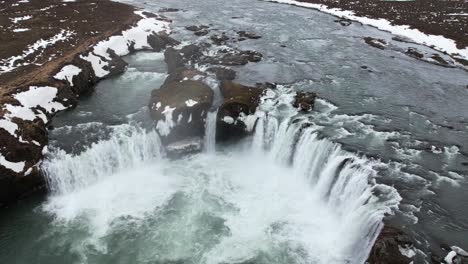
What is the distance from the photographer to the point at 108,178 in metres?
29.3

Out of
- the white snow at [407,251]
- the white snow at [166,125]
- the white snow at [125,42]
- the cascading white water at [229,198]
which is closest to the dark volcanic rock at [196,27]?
the white snow at [125,42]

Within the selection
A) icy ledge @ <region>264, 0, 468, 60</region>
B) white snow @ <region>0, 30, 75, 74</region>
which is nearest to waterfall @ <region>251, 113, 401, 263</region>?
white snow @ <region>0, 30, 75, 74</region>

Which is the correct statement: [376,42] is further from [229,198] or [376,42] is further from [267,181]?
[229,198]

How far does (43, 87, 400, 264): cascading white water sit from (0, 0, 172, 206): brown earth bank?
205 cm

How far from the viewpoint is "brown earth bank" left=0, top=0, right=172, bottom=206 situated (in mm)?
26281

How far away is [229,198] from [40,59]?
25094mm

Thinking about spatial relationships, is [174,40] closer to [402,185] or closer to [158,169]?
[158,169]

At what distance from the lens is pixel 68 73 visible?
36.6 meters

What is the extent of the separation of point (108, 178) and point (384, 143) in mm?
19122

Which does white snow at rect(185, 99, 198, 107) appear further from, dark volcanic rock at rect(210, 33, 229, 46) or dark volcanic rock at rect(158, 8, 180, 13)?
dark volcanic rock at rect(158, 8, 180, 13)

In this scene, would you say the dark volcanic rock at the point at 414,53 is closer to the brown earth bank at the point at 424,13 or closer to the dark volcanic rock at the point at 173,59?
the brown earth bank at the point at 424,13

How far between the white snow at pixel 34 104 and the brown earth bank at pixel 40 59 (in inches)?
5.5

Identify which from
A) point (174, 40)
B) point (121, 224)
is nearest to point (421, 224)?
point (121, 224)

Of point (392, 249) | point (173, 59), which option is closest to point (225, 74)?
point (173, 59)
